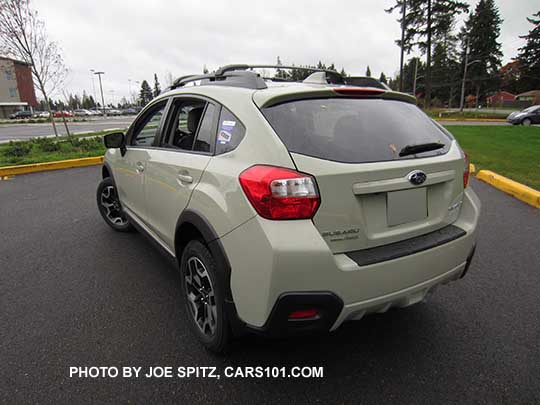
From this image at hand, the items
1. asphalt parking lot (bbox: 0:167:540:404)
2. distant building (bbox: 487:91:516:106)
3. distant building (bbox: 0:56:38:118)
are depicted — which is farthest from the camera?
distant building (bbox: 0:56:38:118)

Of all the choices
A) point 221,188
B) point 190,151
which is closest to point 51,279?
point 190,151

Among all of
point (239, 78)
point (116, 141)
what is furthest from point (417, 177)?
point (116, 141)

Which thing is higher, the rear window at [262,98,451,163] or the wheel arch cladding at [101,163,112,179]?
the rear window at [262,98,451,163]

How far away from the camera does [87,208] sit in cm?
542

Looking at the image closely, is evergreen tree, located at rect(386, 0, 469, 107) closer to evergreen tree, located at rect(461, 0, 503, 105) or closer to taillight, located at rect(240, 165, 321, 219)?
evergreen tree, located at rect(461, 0, 503, 105)

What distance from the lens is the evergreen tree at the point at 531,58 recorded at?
52062 millimetres

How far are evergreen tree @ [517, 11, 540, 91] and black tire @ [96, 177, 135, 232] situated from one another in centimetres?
6728

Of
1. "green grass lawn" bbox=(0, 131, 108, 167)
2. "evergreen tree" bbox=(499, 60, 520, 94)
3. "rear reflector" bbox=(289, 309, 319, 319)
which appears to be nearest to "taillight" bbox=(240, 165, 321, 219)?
"rear reflector" bbox=(289, 309, 319, 319)

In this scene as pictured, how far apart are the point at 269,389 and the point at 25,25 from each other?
13.4 metres

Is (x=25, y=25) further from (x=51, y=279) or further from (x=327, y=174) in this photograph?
(x=327, y=174)

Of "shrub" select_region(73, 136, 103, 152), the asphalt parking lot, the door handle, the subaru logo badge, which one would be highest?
the subaru logo badge

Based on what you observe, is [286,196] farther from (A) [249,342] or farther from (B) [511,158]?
(B) [511,158]

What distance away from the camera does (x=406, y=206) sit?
6.22ft

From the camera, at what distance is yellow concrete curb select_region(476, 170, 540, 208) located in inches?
205
